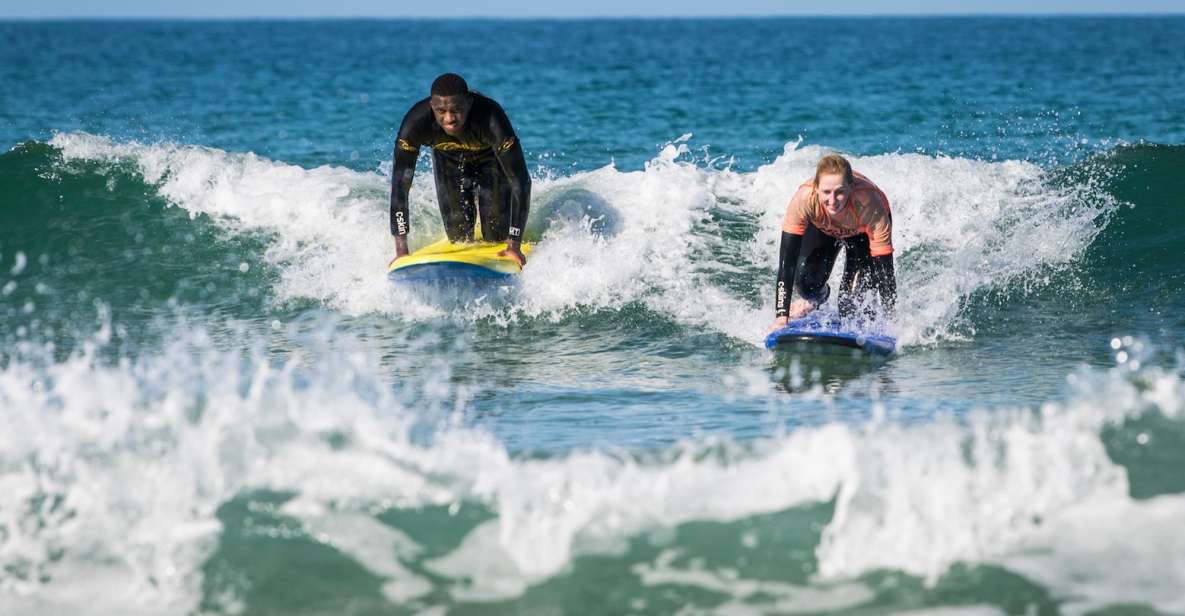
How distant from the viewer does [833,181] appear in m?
6.64

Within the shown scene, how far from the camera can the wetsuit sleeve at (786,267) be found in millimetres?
7066

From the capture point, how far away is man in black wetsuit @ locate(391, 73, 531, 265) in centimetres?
814

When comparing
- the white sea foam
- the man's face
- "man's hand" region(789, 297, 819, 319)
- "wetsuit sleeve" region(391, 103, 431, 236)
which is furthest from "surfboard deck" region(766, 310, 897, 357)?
"wetsuit sleeve" region(391, 103, 431, 236)

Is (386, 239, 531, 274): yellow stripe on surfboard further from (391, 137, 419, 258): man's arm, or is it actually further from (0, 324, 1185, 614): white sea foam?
(0, 324, 1185, 614): white sea foam

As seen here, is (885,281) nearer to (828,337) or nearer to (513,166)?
(828,337)

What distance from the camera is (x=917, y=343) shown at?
7453mm

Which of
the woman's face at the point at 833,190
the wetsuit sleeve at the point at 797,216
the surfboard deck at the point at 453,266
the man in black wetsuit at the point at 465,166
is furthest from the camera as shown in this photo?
the surfboard deck at the point at 453,266

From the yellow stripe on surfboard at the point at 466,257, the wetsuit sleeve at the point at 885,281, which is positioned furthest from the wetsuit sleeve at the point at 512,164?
the wetsuit sleeve at the point at 885,281

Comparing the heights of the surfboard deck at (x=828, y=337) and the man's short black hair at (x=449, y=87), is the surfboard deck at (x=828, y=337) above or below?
below

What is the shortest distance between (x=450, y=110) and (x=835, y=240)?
2.60 metres

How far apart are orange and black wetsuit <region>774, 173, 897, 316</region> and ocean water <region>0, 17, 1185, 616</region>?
44 centimetres

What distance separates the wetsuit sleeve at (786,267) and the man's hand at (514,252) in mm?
2148

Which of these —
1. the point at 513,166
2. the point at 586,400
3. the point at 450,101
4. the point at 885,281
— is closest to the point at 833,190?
the point at 885,281

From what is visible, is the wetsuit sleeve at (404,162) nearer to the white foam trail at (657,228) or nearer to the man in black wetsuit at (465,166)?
the man in black wetsuit at (465,166)
